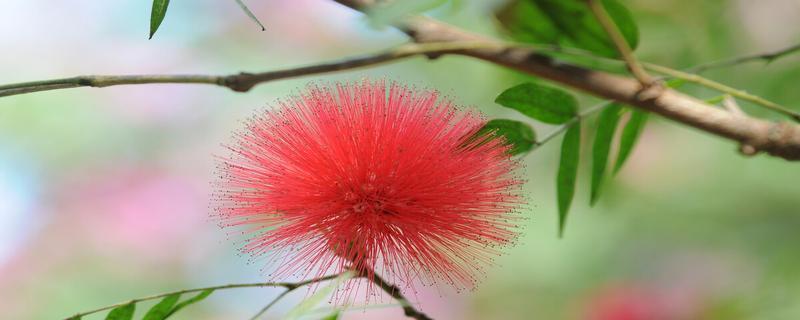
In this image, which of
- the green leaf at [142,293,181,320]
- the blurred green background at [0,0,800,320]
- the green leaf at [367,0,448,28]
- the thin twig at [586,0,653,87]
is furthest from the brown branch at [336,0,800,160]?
the blurred green background at [0,0,800,320]

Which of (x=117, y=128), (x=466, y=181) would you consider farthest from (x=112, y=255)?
(x=466, y=181)

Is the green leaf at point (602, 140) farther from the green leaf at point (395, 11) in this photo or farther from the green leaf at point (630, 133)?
the green leaf at point (395, 11)

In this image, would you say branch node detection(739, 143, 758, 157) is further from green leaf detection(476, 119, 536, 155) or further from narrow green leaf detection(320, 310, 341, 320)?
narrow green leaf detection(320, 310, 341, 320)

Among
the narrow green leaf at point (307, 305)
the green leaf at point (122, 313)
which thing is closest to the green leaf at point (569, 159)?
the narrow green leaf at point (307, 305)

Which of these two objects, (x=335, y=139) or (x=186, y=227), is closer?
(x=335, y=139)

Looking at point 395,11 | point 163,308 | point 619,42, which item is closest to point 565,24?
point 619,42

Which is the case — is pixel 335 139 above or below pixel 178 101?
below

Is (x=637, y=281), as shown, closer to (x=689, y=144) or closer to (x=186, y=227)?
(x=689, y=144)
